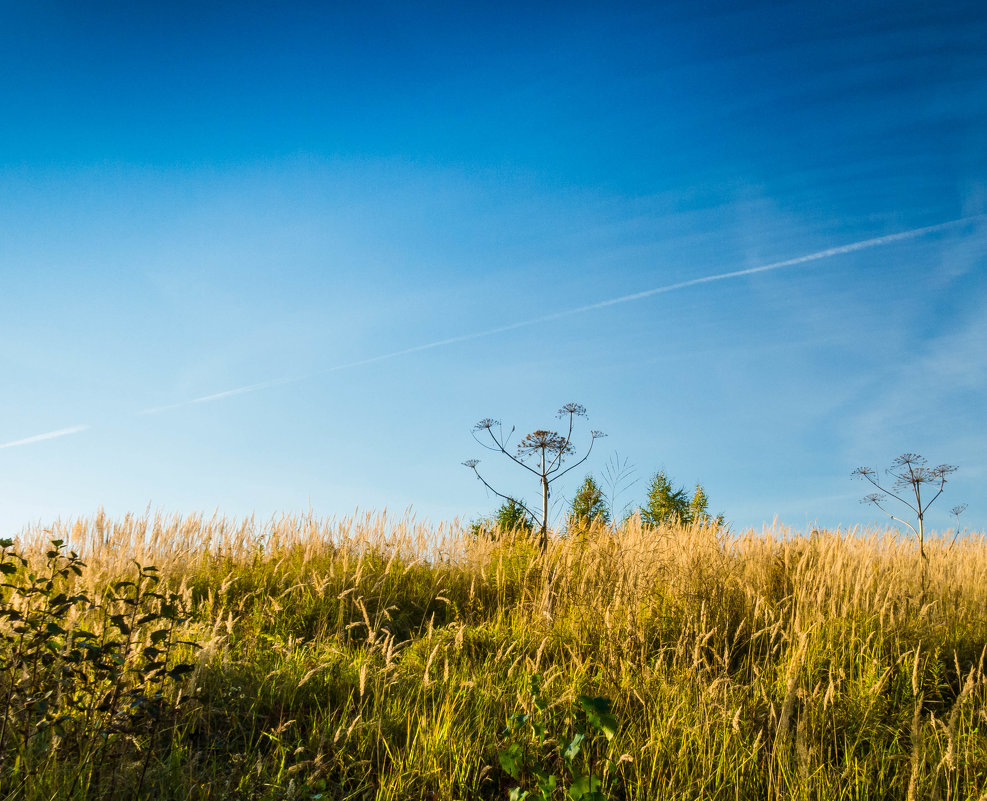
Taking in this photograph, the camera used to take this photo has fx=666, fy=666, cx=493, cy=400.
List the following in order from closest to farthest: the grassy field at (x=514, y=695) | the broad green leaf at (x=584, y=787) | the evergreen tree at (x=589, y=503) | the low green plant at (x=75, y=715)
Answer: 1. the broad green leaf at (x=584, y=787)
2. the low green plant at (x=75, y=715)
3. the grassy field at (x=514, y=695)
4. the evergreen tree at (x=589, y=503)

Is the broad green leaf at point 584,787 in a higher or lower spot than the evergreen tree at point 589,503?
lower

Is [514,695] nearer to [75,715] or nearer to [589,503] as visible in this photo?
[75,715]

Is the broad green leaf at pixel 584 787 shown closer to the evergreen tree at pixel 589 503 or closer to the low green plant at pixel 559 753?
the low green plant at pixel 559 753

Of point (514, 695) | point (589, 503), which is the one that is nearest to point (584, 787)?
point (514, 695)

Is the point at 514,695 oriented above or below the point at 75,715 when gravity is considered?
above

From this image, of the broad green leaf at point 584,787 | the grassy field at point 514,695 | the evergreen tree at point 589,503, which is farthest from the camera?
the evergreen tree at point 589,503

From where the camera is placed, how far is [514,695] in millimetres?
3471

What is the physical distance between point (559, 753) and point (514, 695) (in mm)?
627

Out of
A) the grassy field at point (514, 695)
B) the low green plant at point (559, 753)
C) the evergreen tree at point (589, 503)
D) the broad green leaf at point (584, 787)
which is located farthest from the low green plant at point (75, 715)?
the evergreen tree at point (589, 503)

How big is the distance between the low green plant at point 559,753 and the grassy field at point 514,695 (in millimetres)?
14

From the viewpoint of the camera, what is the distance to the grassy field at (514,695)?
107 inches

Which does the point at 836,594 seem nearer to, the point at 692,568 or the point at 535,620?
the point at 692,568

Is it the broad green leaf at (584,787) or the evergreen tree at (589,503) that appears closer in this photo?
the broad green leaf at (584,787)

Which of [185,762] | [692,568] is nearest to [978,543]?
[692,568]
